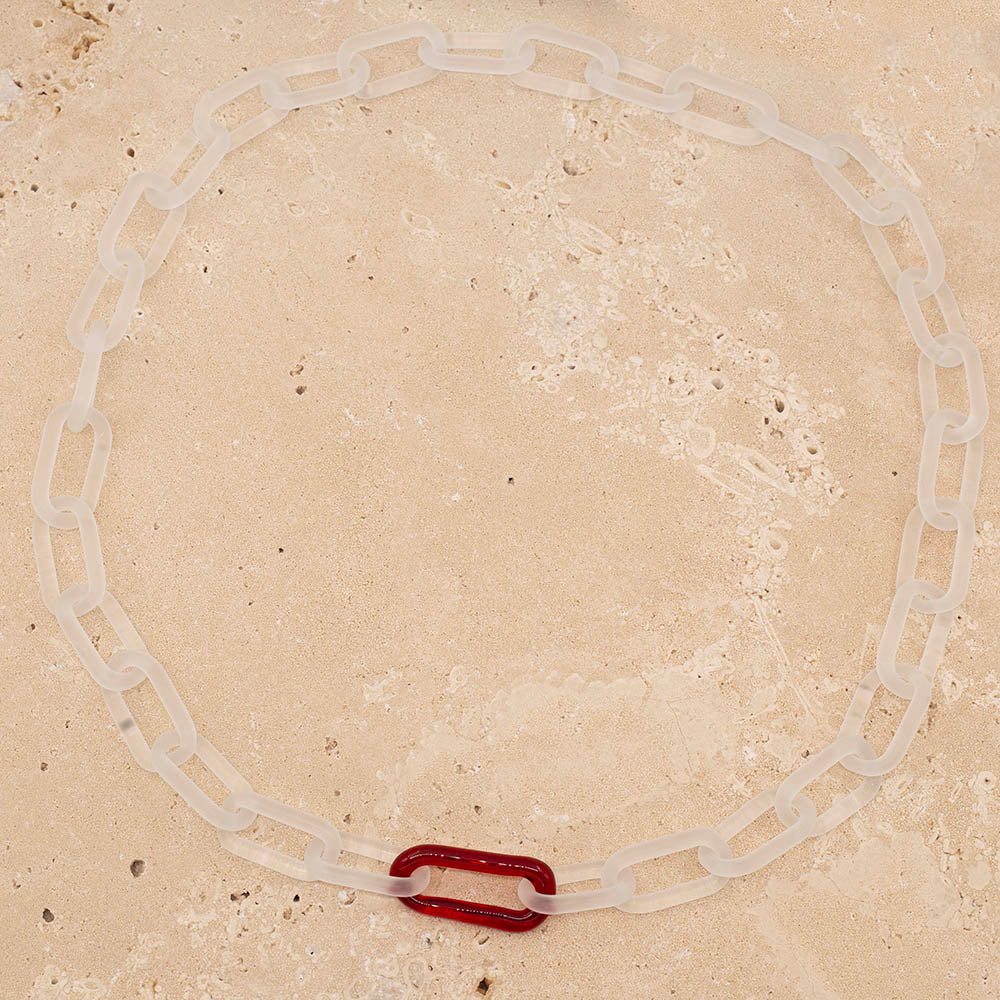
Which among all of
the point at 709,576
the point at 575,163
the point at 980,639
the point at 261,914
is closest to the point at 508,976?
the point at 261,914

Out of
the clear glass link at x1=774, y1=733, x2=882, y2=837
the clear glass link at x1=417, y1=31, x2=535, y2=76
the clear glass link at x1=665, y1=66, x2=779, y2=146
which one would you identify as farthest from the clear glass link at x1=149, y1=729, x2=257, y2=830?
the clear glass link at x1=665, y1=66, x2=779, y2=146

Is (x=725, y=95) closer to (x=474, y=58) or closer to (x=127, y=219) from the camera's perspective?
(x=474, y=58)

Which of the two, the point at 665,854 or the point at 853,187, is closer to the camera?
the point at 665,854

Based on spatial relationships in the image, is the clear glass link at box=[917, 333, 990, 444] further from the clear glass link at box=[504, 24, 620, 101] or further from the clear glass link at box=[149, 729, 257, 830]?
the clear glass link at box=[149, 729, 257, 830]

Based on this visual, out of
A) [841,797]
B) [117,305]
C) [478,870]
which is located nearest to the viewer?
[478,870]

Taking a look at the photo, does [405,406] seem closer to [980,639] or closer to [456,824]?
[456,824]

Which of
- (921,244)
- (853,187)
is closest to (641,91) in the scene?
(853,187)

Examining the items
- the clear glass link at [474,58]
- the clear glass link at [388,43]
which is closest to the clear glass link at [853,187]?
the clear glass link at [474,58]
